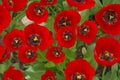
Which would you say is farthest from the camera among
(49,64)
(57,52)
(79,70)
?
(49,64)

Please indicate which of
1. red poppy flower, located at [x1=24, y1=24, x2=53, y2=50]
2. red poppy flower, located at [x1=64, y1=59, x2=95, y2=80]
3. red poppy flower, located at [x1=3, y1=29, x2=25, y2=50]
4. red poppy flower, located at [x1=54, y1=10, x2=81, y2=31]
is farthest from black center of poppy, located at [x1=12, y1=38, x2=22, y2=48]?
red poppy flower, located at [x1=64, y1=59, x2=95, y2=80]

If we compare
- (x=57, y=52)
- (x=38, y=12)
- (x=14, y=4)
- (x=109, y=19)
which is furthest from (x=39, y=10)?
(x=109, y=19)

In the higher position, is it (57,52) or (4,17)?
(4,17)

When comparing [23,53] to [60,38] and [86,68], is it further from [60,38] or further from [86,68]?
[86,68]

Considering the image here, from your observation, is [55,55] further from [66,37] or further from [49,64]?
[49,64]

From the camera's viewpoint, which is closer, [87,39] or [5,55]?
[87,39]

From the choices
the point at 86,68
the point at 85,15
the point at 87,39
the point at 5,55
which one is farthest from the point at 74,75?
the point at 85,15

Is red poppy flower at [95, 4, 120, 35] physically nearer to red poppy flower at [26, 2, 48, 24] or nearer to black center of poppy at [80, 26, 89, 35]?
black center of poppy at [80, 26, 89, 35]
